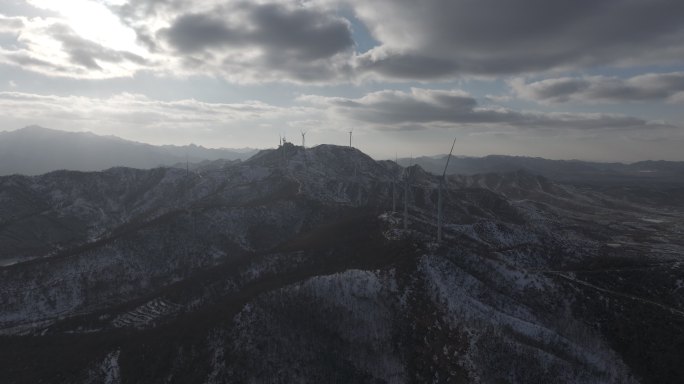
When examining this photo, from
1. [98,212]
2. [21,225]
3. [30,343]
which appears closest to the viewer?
[30,343]

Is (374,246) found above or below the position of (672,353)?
above

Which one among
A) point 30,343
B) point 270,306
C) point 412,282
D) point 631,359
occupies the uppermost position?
point 412,282

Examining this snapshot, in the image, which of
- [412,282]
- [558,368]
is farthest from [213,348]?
[558,368]

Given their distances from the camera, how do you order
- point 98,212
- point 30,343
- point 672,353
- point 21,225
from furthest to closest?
point 98,212 → point 21,225 → point 30,343 → point 672,353

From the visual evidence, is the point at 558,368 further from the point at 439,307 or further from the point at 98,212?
the point at 98,212

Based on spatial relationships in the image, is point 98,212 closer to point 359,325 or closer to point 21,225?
point 21,225

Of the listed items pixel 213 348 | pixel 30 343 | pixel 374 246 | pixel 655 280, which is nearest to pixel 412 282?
pixel 374 246

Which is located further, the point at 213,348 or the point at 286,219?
the point at 286,219

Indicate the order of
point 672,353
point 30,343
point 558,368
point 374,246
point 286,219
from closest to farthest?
point 558,368, point 672,353, point 30,343, point 374,246, point 286,219

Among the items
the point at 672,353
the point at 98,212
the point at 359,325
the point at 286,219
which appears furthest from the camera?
the point at 98,212
